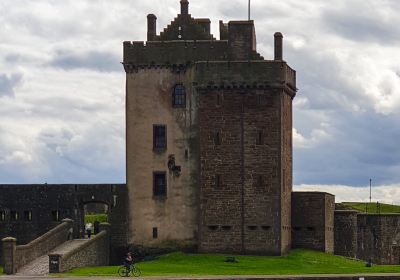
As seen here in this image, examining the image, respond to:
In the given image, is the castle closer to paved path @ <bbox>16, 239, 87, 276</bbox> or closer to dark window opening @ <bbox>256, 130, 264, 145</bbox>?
dark window opening @ <bbox>256, 130, 264, 145</bbox>

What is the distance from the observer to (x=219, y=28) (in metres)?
69.3

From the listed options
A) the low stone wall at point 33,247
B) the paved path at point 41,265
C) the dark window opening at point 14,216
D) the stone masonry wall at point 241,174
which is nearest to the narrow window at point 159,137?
the stone masonry wall at point 241,174

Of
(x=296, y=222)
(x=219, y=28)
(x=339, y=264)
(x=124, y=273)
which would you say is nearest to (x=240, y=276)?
(x=124, y=273)

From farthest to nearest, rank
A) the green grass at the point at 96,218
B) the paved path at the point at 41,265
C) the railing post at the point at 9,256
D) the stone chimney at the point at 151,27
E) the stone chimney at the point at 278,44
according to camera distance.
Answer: the green grass at the point at 96,218
the stone chimney at the point at 151,27
the stone chimney at the point at 278,44
the railing post at the point at 9,256
the paved path at the point at 41,265

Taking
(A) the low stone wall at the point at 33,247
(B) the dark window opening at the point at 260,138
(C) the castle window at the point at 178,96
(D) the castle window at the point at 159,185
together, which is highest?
(C) the castle window at the point at 178,96

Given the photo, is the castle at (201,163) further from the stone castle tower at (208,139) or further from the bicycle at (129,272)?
the bicycle at (129,272)

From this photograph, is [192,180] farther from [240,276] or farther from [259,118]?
[240,276]

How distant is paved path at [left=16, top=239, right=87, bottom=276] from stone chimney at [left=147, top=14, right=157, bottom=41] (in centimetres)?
1357

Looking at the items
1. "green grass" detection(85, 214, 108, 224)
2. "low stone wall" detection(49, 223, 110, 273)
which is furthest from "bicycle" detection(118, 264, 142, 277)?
"green grass" detection(85, 214, 108, 224)

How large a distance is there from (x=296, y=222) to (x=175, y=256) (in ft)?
28.3

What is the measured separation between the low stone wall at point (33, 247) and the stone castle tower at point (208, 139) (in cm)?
416

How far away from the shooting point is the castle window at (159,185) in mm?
67750

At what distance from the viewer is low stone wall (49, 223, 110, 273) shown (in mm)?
58000

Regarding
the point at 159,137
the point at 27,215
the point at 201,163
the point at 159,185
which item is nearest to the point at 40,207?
the point at 27,215
